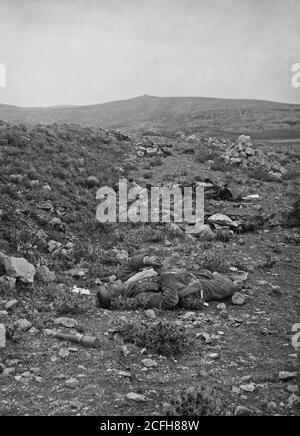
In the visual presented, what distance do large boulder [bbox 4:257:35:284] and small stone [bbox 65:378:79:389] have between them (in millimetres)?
3037

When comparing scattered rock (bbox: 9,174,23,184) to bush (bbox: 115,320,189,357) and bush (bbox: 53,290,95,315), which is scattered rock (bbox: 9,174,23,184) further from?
bush (bbox: 115,320,189,357)

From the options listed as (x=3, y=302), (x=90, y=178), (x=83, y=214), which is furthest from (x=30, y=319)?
(x=90, y=178)

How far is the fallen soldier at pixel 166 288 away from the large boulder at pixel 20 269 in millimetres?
1353

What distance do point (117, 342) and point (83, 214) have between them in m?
6.31

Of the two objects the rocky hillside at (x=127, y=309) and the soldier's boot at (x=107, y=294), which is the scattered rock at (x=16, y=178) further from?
the soldier's boot at (x=107, y=294)

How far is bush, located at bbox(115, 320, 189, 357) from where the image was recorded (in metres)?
6.16

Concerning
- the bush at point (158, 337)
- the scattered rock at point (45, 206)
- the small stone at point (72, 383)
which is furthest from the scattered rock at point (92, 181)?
the small stone at point (72, 383)

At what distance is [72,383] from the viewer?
5328mm

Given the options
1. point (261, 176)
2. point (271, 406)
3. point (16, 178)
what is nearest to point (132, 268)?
point (271, 406)

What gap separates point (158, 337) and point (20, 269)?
3.14 meters

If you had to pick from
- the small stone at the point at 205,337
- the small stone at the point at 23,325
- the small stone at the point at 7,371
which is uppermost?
the small stone at the point at 23,325

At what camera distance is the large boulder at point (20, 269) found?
8.07 metres

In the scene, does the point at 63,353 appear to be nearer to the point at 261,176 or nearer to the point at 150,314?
the point at 150,314
